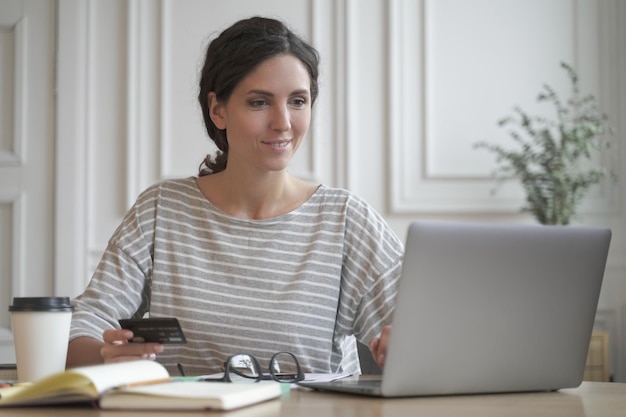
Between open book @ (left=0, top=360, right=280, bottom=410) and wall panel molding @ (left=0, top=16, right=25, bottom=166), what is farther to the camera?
wall panel molding @ (left=0, top=16, right=25, bottom=166)

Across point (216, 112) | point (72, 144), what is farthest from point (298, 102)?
point (72, 144)

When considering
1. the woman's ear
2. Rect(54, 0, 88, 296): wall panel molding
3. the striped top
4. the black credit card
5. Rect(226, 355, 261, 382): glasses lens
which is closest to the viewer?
the black credit card

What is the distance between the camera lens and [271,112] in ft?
6.24

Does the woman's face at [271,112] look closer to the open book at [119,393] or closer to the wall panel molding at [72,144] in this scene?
the open book at [119,393]

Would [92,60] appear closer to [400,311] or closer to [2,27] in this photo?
[2,27]

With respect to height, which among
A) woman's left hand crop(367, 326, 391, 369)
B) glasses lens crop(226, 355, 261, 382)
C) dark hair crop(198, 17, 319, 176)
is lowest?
glasses lens crop(226, 355, 261, 382)

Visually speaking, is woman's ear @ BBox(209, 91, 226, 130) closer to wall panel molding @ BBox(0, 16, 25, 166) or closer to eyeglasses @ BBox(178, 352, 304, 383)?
eyeglasses @ BBox(178, 352, 304, 383)

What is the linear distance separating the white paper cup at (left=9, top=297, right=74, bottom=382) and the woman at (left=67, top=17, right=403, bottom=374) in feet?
1.49

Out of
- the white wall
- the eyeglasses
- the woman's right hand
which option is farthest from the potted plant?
the woman's right hand

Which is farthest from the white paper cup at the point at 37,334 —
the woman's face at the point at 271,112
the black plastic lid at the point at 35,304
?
the woman's face at the point at 271,112

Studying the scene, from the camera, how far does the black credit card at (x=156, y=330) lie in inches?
49.7

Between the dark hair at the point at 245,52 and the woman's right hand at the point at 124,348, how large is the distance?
697mm

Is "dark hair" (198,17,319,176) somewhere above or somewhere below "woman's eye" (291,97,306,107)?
above

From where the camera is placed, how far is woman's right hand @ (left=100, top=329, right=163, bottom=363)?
4.45 ft
